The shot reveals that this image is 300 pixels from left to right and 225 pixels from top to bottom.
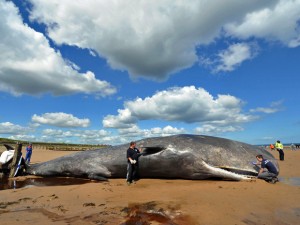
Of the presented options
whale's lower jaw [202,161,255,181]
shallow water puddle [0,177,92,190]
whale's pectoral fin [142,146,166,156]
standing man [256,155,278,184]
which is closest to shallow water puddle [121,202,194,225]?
whale's lower jaw [202,161,255,181]

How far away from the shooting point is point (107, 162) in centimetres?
1152

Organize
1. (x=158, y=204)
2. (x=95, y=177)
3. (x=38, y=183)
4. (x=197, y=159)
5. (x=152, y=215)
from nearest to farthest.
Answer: (x=152, y=215) < (x=158, y=204) < (x=197, y=159) < (x=38, y=183) < (x=95, y=177)

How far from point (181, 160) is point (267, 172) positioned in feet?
9.39

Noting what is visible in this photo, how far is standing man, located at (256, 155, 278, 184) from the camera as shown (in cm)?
910

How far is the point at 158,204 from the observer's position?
617 centimetres

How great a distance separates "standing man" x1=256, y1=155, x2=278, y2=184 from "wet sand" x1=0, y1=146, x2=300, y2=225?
51 cm

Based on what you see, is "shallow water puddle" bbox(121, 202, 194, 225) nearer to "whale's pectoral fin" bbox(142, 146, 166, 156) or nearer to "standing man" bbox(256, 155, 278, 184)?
"whale's pectoral fin" bbox(142, 146, 166, 156)

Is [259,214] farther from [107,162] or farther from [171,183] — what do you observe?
[107,162]

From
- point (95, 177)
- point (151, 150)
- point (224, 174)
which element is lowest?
point (95, 177)

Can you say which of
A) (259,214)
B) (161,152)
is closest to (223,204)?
(259,214)

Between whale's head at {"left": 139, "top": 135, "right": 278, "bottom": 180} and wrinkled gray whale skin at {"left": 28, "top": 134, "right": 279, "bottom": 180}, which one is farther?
wrinkled gray whale skin at {"left": 28, "top": 134, "right": 279, "bottom": 180}

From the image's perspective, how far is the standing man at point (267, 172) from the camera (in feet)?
29.8

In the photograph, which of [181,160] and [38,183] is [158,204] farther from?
[38,183]

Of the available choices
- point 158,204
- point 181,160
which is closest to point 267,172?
point 181,160
